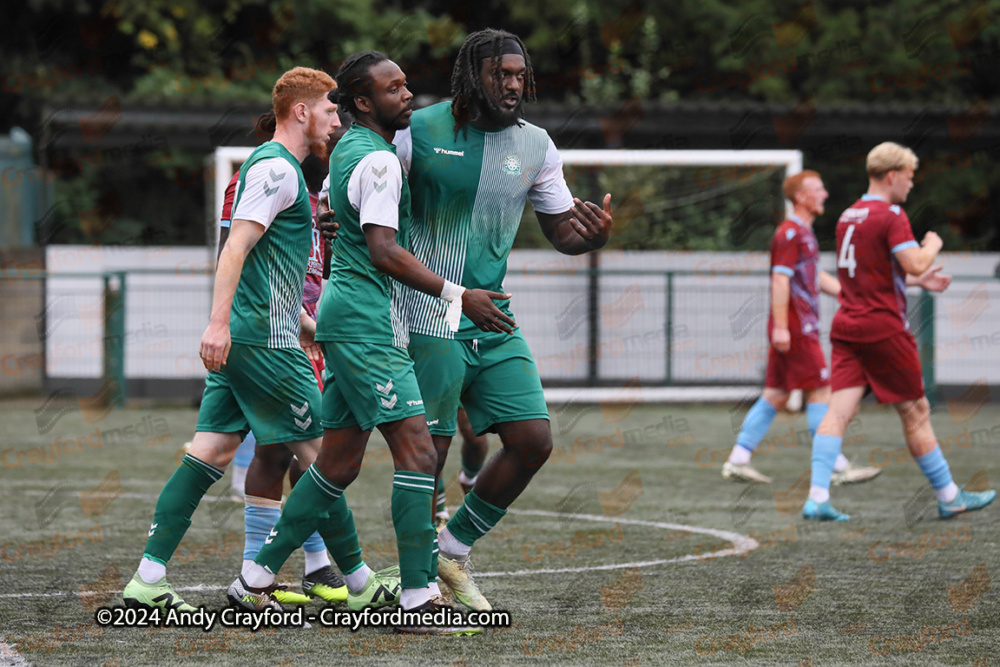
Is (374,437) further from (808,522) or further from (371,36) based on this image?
(371,36)

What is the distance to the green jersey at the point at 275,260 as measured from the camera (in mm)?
5020

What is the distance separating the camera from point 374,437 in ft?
43.8

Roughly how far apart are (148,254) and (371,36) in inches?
312

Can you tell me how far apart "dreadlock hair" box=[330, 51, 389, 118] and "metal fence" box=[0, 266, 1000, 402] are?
38.6ft

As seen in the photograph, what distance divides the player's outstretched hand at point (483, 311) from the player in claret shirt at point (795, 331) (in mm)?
5082

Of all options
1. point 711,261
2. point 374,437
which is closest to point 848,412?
point 374,437

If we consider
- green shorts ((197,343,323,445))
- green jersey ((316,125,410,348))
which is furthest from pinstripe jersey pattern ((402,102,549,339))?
green shorts ((197,343,323,445))

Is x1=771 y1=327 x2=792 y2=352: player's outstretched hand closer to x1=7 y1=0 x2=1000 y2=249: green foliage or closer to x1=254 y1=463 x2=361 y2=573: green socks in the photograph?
x1=254 y1=463 x2=361 y2=573: green socks

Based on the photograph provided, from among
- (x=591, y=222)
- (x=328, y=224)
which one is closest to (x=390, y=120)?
(x=328, y=224)

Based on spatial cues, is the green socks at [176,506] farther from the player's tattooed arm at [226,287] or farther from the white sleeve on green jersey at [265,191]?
the white sleeve on green jersey at [265,191]

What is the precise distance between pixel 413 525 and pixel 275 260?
3.68 ft

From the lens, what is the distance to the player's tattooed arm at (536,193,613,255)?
515 centimetres

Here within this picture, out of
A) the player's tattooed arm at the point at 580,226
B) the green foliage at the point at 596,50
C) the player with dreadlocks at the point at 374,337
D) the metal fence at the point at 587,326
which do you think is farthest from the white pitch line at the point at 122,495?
the green foliage at the point at 596,50

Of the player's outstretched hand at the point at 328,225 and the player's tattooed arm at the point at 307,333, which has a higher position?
the player's outstretched hand at the point at 328,225
